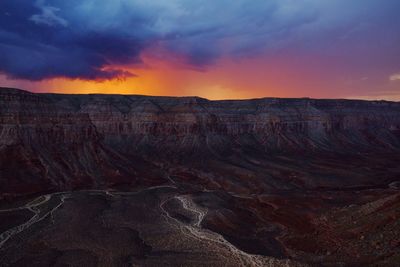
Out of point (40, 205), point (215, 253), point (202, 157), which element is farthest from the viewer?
point (202, 157)

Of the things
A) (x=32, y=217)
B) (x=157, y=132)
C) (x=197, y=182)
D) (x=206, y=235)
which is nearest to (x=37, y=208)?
(x=32, y=217)

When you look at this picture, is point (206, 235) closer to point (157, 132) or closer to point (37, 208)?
point (37, 208)

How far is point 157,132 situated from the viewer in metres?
130

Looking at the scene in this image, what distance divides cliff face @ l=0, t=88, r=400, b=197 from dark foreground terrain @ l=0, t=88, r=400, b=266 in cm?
36

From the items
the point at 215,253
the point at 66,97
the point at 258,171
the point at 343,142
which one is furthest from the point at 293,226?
the point at 343,142

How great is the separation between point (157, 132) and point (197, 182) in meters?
43.8

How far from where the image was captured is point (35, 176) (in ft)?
252

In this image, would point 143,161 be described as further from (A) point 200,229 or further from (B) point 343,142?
(B) point 343,142

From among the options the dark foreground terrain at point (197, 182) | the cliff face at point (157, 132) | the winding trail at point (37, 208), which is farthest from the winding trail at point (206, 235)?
the cliff face at point (157, 132)

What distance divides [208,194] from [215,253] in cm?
3295

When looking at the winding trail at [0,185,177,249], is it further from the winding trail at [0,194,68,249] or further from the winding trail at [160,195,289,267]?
the winding trail at [160,195,289,267]

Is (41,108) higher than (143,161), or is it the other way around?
(41,108)

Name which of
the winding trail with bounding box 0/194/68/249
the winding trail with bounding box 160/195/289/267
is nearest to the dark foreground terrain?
the winding trail with bounding box 160/195/289/267

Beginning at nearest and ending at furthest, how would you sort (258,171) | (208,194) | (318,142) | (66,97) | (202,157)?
1. (208,194)
2. (258,171)
3. (202,157)
4. (66,97)
5. (318,142)
